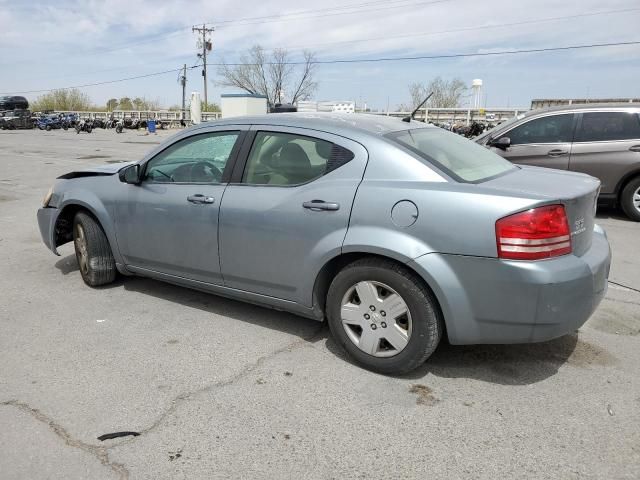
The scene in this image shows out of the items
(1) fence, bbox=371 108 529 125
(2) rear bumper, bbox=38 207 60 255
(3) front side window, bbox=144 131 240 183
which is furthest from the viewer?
(1) fence, bbox=371 108 529 125

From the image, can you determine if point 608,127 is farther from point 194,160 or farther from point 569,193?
point 194,160

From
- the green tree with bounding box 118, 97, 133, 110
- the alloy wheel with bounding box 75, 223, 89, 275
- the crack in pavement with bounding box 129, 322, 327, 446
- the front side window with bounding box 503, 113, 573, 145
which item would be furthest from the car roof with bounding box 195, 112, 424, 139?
the green tree with bounding box 118, 97, 133, 110

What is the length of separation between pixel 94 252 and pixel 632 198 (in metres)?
7.36

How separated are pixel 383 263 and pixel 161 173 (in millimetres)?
2108

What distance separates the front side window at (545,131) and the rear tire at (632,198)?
1.09 meters

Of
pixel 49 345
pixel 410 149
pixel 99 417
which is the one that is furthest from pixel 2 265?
pixel 410 149

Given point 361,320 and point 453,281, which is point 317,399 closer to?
point 361,320

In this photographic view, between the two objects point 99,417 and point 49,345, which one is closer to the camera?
point 99,417

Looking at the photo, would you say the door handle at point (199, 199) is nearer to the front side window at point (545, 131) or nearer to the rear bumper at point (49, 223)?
the rear bumper at point (49, 223)

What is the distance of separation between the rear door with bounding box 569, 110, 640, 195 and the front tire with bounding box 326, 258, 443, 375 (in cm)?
Result: 608

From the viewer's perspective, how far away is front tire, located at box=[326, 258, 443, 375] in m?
3.02

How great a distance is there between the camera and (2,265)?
18.6ft

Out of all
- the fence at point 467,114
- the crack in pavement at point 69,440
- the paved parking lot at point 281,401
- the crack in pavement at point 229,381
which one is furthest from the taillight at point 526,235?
the fence at point 467,114

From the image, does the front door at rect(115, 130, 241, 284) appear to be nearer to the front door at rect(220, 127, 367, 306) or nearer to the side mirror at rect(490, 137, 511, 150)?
the front door at rect(220, 127, 367, 306)
